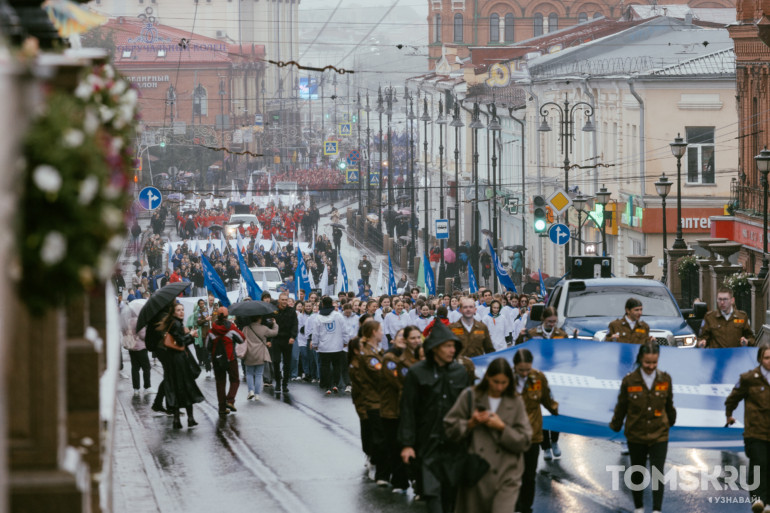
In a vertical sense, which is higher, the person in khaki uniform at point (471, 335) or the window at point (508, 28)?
the window at point (508, 28)

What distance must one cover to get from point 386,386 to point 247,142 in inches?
4778

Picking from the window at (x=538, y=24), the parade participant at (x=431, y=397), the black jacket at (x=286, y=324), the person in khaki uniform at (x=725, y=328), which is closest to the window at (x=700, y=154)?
the black jacket at (x=286, y=324)

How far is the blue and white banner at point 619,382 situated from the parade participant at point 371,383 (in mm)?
1234

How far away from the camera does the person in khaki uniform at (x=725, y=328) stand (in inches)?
624

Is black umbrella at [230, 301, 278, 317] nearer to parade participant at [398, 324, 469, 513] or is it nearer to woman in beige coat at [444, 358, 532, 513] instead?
parade participant at [398, 324, 469, 513]

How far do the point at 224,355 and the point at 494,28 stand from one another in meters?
102

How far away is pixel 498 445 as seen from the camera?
8984 millimetres

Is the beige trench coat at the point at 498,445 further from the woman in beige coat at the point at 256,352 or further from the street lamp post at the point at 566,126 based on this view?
the street lamp post at the point at 566,126

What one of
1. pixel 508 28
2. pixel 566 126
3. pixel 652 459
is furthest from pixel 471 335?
pixel 508 28

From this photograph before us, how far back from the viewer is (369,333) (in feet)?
41.4

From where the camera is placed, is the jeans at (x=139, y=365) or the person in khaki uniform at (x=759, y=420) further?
the jeans at (x=139, y=365)

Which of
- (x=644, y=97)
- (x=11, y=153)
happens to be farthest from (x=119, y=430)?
(x=644, y=97)

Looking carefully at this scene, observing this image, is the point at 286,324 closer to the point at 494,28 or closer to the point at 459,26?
the point at 494,28

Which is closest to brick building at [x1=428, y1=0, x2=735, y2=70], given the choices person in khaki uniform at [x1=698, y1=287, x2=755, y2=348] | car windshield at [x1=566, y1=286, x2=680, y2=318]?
car windshield at [x1=566, y1=286, x2=680, y2=318]
